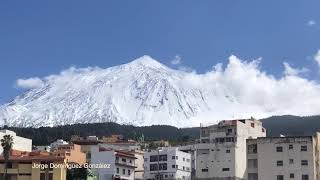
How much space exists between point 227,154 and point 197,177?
7062 millimetres

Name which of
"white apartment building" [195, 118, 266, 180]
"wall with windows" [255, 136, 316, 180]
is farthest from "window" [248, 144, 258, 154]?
"wall with windows" [255, 136, 316, 180]

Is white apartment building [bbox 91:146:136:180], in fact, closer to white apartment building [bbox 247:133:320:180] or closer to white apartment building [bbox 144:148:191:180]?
white apartment building [bbox 144:148:191:180]

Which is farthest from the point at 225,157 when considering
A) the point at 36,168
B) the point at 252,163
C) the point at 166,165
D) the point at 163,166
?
the point at 36,168

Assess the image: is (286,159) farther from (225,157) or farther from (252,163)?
(225,157)

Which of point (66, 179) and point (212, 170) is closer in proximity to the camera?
Result: point (66, 179)

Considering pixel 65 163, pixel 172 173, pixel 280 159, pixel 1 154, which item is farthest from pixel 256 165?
pixel 1 154

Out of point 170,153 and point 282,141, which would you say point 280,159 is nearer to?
point 282,141

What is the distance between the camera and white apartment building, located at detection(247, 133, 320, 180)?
10781cm

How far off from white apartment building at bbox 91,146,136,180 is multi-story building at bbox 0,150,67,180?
12937 mm

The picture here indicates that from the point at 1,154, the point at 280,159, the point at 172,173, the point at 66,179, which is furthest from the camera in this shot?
the point at 172,173

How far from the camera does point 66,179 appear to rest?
303 feet

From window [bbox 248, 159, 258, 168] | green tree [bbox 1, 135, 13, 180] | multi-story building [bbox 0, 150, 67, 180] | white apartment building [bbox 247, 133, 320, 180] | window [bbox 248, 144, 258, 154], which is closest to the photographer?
green tree [bbox 1, 135, 13, 180]

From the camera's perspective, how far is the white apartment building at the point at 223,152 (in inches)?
4417

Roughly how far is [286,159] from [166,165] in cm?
2267
